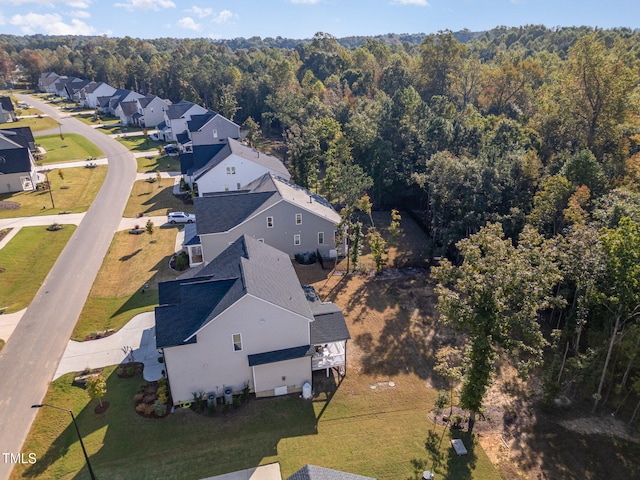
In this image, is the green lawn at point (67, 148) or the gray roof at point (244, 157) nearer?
the gray roof at point (244, 157)

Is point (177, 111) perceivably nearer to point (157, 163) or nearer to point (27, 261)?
point (157, 163)

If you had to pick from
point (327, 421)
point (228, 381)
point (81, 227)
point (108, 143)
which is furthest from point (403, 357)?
point (108, 143)

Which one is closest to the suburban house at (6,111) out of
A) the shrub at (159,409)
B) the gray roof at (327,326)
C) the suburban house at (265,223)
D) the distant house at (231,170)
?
the distant house at (231,170)

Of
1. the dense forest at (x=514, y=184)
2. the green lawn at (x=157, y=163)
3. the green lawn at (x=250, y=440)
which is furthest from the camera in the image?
the green lawn at (x=157, y=163)

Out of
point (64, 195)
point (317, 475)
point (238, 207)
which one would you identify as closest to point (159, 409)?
point (317, 475)

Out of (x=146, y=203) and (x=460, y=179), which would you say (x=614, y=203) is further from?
(x=146, y=203)

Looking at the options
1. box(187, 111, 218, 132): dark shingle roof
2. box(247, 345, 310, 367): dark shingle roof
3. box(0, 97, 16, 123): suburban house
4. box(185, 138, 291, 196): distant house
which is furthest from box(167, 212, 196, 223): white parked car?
box(0, 97, 16, 123): suburban house

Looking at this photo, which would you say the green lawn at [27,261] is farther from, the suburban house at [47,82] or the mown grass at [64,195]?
the suburban house at [47,82]
